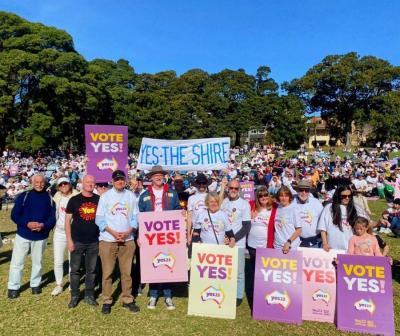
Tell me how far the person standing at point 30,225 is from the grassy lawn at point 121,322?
1.50 feet

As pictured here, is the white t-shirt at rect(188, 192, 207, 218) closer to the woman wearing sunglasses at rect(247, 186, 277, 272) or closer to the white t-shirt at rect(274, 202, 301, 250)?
the woman wearing sunglasses at rect(247, 186, 277, 272)

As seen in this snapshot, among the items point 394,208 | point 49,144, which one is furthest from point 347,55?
point 394,208

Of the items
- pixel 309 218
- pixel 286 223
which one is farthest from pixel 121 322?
pixel 309 218

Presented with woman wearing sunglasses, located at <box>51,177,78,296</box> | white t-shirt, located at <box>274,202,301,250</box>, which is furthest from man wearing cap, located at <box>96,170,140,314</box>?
white t-shirt, located at <box>274,202,301,250</box>

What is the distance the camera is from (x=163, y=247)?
221 inches

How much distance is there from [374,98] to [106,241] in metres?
57.8

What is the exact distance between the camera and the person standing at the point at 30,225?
19.6ft

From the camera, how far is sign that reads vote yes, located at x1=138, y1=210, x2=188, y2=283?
5559 millimetres

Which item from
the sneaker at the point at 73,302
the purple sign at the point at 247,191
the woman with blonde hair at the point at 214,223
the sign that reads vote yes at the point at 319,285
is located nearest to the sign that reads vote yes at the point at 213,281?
the woman with blonde hair at the point at 214,223

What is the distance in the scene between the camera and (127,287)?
5.54m

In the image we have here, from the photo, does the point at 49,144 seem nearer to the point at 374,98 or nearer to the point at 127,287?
the point at 127,287

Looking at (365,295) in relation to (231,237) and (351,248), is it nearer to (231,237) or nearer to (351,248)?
(351,248)

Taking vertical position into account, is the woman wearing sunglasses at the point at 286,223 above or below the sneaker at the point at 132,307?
above

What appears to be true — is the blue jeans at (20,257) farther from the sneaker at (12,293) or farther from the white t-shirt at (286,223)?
the white t-shirt at (286,223)
